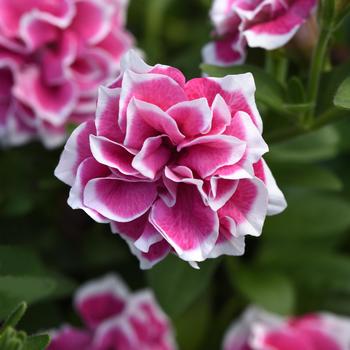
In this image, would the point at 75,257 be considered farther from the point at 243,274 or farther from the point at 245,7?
the point at 245,7

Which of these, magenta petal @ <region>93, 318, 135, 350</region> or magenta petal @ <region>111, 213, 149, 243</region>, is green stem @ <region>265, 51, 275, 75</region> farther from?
magenta petal @ <region>93, 318, 135, 350</region>

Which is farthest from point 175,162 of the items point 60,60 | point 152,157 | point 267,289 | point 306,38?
point 267,289

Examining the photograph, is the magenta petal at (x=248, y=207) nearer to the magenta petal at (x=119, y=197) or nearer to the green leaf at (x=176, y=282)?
the magenta petal at (x=119, y=197)

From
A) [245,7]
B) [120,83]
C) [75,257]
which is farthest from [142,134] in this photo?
[75,257]

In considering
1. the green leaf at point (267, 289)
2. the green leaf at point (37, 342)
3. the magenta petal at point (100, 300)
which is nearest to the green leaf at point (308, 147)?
the green leaf at point (267, 289)

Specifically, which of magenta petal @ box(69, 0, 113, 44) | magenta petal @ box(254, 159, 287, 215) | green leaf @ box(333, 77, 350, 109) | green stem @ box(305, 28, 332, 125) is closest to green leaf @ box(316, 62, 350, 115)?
green stem @ box(305, 28, 332, 125)

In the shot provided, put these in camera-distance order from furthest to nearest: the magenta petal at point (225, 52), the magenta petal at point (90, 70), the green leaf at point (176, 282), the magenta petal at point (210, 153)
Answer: the magenta petal at point (90, 70)
the green leaf at point (176, 282)
the magenta petal at point (225, 52)
the magenta petal at point (210, 153)

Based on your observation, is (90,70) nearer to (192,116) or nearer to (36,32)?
(36,32)
